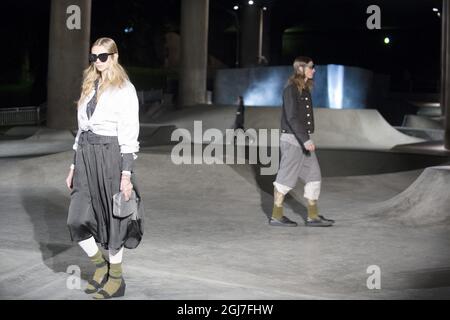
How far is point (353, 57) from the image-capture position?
73.6 metres

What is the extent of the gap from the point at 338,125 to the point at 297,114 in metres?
19.9

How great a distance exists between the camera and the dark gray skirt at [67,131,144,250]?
551 cm

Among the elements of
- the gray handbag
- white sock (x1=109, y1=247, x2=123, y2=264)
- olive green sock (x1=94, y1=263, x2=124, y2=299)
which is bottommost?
olive green sock (x1=94, y1=263, x2=124, y2=299)

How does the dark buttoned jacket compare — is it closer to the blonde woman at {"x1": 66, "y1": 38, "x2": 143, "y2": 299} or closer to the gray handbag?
the blonde woman at {"x1": 66, "y1": 38, "x2": 143, "y2": 299}

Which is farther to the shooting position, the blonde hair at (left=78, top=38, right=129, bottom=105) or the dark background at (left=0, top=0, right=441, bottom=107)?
the dark background at (left=0, top=0, right=441, bottom=107)

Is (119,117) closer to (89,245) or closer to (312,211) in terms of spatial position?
(89,245)

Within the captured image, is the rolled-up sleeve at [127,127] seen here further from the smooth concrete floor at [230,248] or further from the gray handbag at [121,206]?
the smooth concrete floor at [230,248]

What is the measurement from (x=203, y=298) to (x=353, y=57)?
230 feet

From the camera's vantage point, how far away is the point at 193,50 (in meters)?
43.5

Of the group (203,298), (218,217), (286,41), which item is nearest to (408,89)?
(286,41)
